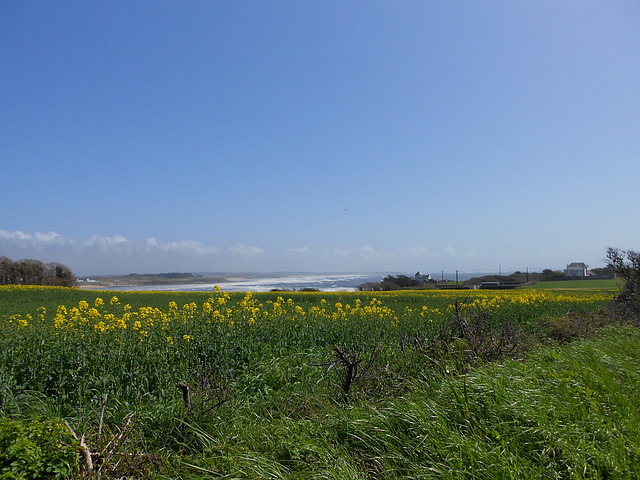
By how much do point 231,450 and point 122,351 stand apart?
325 centimetres

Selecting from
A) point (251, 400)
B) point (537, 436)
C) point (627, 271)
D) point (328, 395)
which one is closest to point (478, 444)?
point (537, 436)

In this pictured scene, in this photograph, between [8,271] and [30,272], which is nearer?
[8,271]

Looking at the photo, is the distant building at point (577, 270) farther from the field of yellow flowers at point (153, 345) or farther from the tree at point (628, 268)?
the field of yellow flowers at point (153, 345)

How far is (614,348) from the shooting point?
5.85 metres

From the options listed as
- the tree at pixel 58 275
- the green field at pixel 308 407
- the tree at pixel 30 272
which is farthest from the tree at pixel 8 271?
the green field at pixel 308 407

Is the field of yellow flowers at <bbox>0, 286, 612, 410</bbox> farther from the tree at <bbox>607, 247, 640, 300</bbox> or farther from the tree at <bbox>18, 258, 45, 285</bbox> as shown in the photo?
the tree at <bbox>18, 258, 45, 285</bbox>

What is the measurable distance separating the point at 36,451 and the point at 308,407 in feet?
7.99

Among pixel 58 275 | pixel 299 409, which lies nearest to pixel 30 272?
pixel 58 275

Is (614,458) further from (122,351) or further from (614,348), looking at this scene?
(122,351)

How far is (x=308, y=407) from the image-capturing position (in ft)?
14.1

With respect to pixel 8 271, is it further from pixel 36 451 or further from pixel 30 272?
pixel 36 451

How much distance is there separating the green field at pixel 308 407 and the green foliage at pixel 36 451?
0.05ft

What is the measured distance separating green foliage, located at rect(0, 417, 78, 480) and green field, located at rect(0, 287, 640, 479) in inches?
0.6

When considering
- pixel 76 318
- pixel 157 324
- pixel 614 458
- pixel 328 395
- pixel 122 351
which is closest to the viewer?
pixel 614 458
